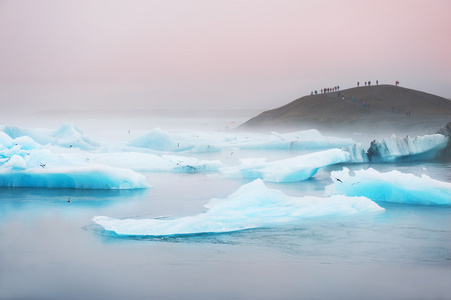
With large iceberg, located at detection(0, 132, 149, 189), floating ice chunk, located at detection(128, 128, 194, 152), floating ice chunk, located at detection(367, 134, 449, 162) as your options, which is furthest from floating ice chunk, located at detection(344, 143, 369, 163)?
floating ice chunk, located at detection(128, 128, 194, 152)

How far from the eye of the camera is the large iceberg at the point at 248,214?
8320 mm

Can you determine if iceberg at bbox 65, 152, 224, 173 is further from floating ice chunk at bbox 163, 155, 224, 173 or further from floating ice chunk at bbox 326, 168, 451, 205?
floating ice chunk at bbox 326, 168, 451, 205

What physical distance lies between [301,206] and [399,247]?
7.55 feet

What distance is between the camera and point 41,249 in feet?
26.2

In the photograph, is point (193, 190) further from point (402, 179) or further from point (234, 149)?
point (234, 149)

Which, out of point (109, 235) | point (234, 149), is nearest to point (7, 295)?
point (109, 235)

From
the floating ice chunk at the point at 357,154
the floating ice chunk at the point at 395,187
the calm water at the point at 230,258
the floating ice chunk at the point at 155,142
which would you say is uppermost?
the floating ice chunk at the point at 155,142

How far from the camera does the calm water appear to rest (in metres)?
6.08

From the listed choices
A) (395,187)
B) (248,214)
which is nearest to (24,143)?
(248,214)

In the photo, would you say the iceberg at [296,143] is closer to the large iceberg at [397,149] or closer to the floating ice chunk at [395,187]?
the large iceberg at [397,149]

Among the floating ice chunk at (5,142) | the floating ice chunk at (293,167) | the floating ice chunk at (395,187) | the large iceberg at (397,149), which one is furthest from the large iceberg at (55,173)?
the large iceberg at (397,149)

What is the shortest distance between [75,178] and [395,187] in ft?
24.7

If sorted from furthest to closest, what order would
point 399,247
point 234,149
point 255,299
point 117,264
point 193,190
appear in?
point 234,149, point 193,190, point 399,247, point 117,264, point 255,299

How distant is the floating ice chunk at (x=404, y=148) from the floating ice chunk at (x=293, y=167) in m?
3.65
